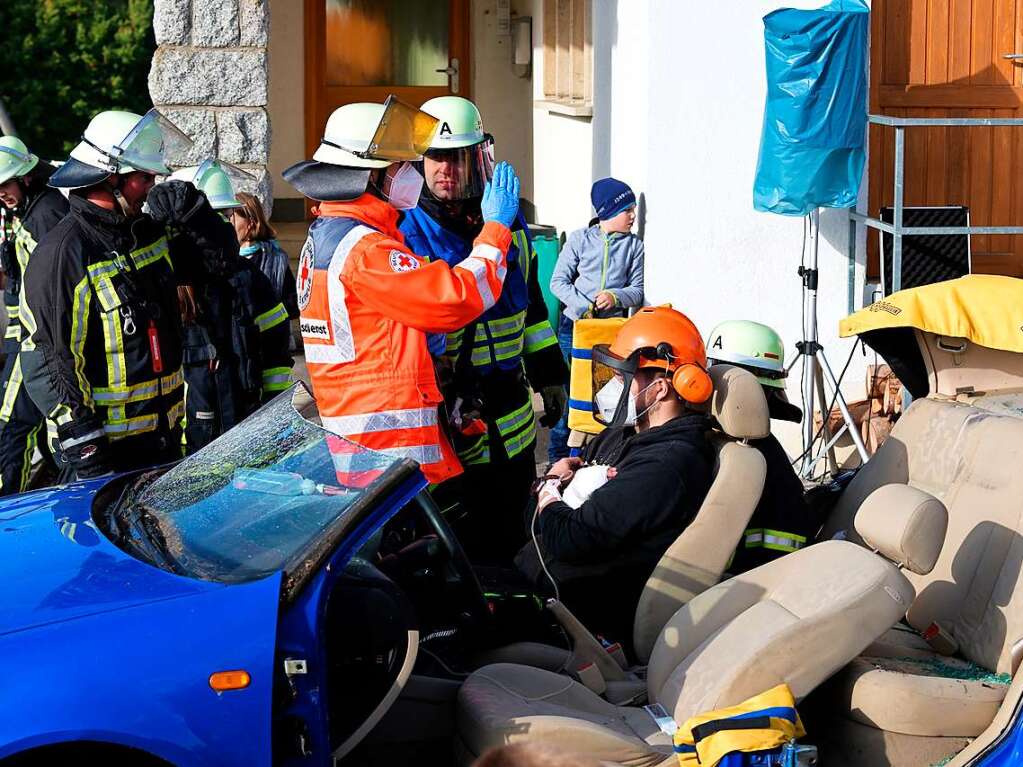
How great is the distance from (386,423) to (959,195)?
216 inches

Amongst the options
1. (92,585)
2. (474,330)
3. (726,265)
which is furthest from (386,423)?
(726,265)

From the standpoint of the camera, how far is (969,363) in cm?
454

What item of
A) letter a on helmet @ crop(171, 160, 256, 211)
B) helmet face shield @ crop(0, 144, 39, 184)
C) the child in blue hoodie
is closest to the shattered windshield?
helmet face shield @ crop(0, 144, 39, 184)

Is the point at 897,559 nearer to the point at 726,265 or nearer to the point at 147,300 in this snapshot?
the point at 147,300

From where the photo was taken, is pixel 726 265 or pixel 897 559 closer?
pixel 897 559

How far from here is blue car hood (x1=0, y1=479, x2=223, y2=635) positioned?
9.51ft

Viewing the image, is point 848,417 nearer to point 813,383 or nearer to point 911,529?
point 813,383

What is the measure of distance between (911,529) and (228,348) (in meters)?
3.43

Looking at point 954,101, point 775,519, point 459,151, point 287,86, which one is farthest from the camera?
point 287,86

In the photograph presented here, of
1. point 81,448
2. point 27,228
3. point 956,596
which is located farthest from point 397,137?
→ point 27,228

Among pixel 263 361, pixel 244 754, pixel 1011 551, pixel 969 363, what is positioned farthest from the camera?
pixel 263 361

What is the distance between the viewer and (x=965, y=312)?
173 inches

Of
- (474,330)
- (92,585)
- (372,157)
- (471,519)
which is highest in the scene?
(372,157)

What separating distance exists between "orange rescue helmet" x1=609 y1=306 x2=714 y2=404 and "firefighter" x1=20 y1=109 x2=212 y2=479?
196cm
